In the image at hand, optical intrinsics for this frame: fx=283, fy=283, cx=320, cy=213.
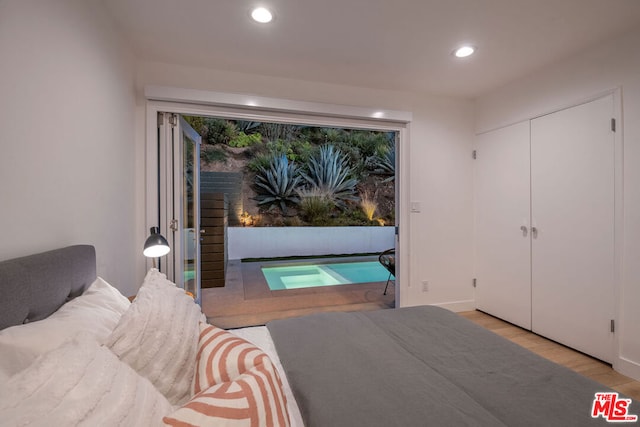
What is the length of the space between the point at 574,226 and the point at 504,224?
625 millimetres

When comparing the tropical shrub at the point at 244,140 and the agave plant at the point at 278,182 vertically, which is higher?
the tropical shrub at the point at 244,140

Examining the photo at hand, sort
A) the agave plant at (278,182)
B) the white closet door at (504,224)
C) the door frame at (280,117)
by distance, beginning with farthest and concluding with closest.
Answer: the agave plant at (278,182) → the white closet door at (504,224) → the door frame at (280,117)

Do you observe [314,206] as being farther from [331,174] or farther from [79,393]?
[79,393]

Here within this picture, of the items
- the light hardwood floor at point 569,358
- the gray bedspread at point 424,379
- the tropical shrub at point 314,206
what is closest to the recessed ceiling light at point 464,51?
the gray bedspread at point 424,379

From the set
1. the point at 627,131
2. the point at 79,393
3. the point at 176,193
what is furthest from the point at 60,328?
the point at 627,131

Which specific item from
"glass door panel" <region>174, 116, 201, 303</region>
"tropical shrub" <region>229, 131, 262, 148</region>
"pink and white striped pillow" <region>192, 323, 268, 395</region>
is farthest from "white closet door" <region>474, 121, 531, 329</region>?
"tropical shrub" <region>229, 131, 262, 148</region>

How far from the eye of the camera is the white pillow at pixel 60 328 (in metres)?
0.67

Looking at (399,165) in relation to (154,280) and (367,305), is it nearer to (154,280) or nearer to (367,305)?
(367,305)

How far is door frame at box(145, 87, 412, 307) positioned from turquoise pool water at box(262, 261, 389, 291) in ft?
6.67

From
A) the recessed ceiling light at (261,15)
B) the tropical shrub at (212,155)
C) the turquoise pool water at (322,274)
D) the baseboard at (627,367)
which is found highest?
the tropical shrub at (212,155)

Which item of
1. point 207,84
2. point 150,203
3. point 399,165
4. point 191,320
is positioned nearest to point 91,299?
point 191,320

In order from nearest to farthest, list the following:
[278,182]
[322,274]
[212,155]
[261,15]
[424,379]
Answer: [424,379] < [261,15] < [322,274] < [212,155] < [278,182]

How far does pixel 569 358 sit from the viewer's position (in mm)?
2254

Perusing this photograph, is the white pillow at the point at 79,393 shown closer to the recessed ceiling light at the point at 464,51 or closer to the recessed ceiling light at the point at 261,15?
the recessed ceiling light at the point at 261,15
